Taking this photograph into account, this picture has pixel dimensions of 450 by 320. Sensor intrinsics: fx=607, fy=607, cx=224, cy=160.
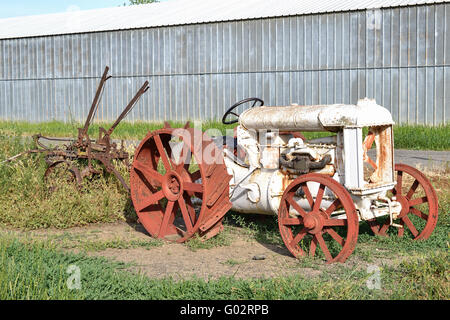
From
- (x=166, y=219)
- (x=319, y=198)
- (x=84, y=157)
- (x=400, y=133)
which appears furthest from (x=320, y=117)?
(x=400, y=133)

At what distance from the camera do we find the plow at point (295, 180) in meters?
5.54

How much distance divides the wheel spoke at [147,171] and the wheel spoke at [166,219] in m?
0.30

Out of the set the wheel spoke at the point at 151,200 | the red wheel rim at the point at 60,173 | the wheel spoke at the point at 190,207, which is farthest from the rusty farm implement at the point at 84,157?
the wheel spoke at the point at 190,207

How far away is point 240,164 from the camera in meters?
6.69

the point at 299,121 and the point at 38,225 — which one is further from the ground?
the point at 299,121

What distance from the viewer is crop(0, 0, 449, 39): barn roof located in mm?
17625

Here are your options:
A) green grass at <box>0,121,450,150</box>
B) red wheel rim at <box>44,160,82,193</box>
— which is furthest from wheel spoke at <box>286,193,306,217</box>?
green grass at <box>0,121,450,150</box>

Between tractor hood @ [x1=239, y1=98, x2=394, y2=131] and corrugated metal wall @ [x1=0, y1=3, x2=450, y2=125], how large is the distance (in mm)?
10887

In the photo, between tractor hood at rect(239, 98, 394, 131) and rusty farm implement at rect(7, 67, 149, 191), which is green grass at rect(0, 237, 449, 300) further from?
rusty farm implement at rect(7, 67, 149, 191)

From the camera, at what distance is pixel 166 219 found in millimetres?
6512

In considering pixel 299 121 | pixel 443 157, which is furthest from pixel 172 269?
pixel 443 157
